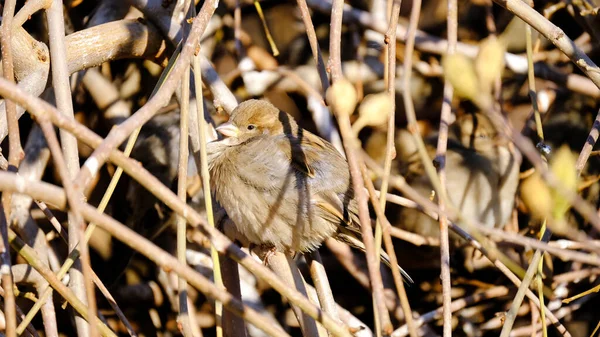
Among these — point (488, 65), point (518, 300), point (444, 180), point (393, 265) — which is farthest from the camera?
point (444, 180)

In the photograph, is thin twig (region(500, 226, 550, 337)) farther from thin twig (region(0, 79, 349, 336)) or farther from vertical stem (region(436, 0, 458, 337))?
thin twig (region(0, 79, 349, 336))

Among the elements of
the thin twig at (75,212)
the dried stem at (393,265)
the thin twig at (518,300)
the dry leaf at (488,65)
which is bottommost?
the thin twig at (518,300)

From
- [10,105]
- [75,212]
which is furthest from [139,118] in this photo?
[10,105]

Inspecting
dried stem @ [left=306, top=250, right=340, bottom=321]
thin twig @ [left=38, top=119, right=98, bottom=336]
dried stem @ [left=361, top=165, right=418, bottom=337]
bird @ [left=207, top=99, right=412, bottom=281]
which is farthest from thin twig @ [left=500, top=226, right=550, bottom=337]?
thin twig @ [left=38, top=119, right=98, bottom=336]

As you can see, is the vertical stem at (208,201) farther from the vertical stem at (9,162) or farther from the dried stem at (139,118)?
the vertical stem at (9,162)

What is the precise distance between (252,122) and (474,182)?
1.34 m

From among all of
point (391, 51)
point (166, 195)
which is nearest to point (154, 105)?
point (166, 195)

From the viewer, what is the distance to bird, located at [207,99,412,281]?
2768mm

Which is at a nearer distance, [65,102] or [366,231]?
[366,231]

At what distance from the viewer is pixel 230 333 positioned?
2371 millimetres

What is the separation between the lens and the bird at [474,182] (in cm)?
363

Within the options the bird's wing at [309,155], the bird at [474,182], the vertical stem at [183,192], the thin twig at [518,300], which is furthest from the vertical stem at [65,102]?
the bird at [474,182]

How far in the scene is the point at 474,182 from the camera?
3.67 meters

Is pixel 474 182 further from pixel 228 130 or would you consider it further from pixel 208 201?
pixel 208 201
